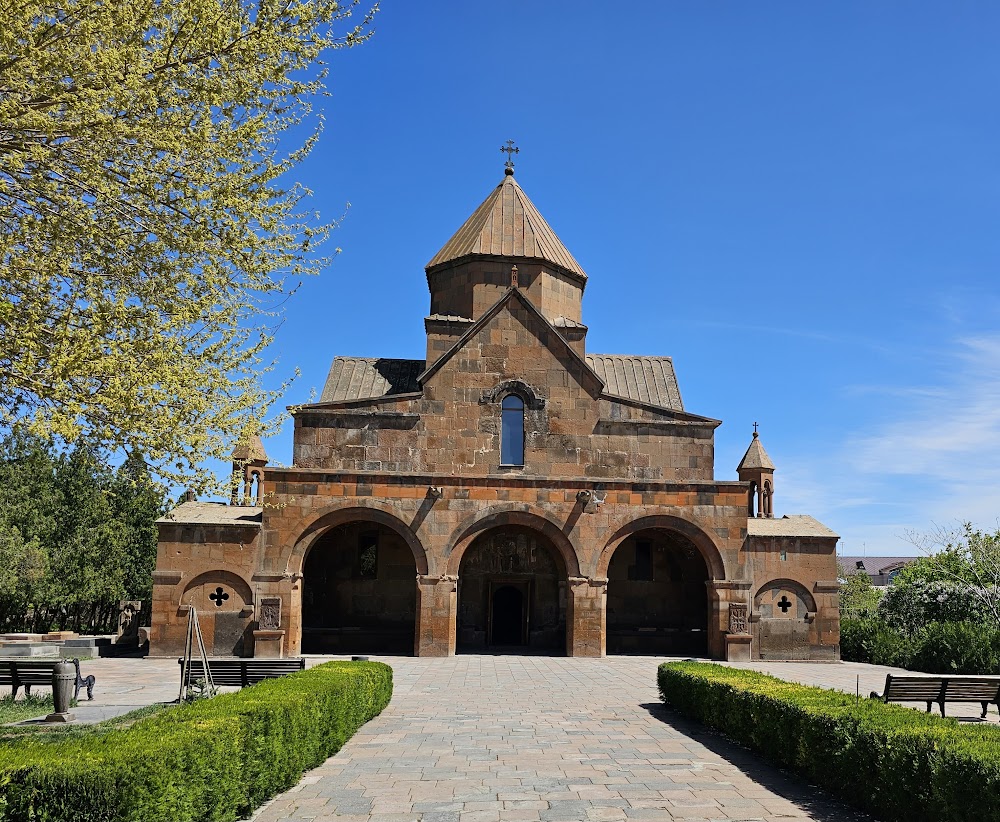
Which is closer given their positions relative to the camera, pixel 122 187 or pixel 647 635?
pixel 122 187

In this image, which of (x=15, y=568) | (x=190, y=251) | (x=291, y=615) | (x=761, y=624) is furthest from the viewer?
(x=15, y=568)

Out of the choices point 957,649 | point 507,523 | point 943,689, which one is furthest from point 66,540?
point 943,689

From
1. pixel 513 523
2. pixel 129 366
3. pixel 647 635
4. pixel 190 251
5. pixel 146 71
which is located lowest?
pixel 647 635

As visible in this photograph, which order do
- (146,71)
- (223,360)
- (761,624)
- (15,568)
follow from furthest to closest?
(15,568) < (761,624) < (223,360) < (146,71)

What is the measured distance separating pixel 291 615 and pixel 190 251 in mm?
12748

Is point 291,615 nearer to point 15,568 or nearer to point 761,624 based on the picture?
point 761,624

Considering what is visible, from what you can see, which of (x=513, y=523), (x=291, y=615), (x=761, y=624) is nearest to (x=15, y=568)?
(x=291, y=615)

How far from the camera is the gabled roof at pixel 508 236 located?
24.2 meters

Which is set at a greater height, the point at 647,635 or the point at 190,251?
the point at 190,251

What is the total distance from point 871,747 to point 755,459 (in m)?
21.3

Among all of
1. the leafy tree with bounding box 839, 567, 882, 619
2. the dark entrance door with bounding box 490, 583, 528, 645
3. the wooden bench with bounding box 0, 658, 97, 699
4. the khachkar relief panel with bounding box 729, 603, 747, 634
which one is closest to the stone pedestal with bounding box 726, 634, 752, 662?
the khachkar relief panel with bounding box 729, 603, 747, 634

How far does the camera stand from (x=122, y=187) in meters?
8.16

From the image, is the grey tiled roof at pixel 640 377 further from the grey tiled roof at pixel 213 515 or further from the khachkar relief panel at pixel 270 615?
the khachkar relief panel at pixel 270 615

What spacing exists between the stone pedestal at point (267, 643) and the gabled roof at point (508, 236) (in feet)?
35.0
